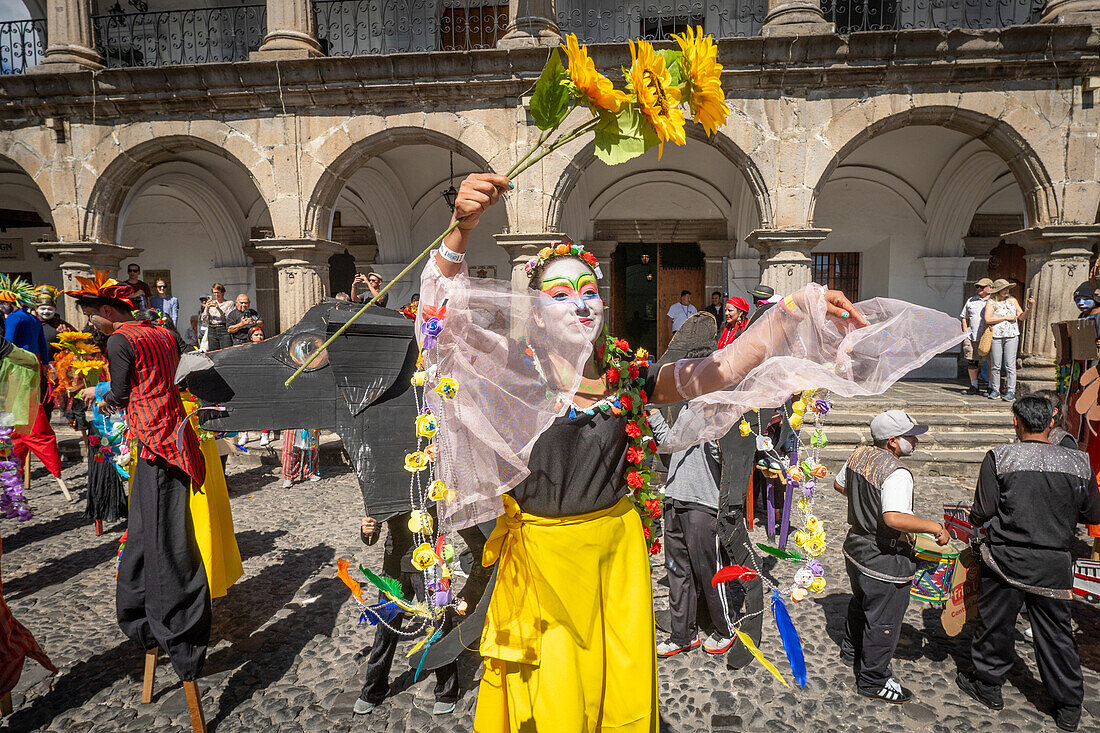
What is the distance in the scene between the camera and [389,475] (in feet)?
7.98

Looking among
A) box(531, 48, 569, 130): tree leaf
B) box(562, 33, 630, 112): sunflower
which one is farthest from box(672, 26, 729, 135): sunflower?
box(531, 48, 569, 130): tree leaf

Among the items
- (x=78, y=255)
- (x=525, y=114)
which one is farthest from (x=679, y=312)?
(x=78, y=255)

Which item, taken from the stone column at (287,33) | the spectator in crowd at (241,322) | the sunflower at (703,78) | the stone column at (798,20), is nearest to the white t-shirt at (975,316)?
the stone column at (798,20)

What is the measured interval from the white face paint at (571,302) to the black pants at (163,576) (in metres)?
2.34

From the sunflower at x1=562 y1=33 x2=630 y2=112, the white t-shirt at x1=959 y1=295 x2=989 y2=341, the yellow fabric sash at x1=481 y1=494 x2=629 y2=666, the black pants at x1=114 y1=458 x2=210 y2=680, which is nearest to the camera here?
the sunflower at x1=562 y1=33 x2=630 y2=112

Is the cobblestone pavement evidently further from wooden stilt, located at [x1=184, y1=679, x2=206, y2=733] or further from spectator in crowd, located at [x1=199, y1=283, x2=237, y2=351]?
spectator in crowd, located at [x1=199, y1=283, x2=237, y2=351]

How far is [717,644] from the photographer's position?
3502 millimetres

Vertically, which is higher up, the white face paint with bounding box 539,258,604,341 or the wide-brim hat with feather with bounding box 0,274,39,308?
the wide-brim hat with feather with bounding box 0,274,39,308

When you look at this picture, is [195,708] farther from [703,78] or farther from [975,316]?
[975,316]

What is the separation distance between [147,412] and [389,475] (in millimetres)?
1513

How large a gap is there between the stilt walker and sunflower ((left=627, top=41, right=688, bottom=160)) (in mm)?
2711

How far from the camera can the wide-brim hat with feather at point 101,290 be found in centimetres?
295

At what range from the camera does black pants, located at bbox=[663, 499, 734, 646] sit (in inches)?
133

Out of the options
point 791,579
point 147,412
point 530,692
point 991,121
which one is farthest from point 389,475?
point 991,121
